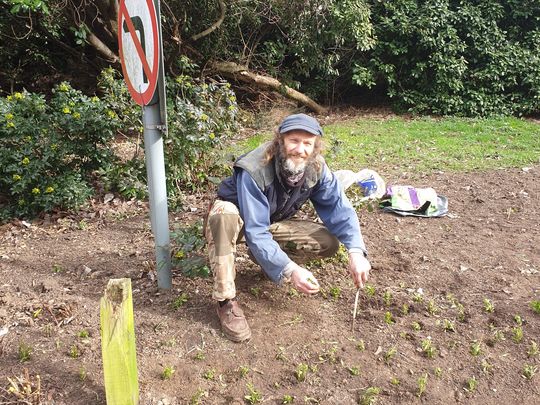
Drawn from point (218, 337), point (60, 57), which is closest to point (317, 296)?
point (218, 337)

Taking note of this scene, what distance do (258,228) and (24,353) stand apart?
55.3 inches

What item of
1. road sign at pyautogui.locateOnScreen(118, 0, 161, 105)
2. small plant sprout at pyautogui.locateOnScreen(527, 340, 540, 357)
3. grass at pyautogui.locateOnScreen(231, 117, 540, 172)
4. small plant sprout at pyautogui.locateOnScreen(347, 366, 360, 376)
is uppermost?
road sign at pyautogui.locateOnScreen(118, 0, 161, 105)

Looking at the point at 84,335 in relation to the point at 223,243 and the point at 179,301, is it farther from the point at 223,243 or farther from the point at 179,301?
the point at 223,243

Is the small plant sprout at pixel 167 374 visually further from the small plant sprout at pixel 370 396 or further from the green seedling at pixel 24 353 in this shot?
the small plant sprout at pixel 370 396

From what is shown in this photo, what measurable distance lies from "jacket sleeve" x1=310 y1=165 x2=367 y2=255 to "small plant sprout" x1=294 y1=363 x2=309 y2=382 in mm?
822

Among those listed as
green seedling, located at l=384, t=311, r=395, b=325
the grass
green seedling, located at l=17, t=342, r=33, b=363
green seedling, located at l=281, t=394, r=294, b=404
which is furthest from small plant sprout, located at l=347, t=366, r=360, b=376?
the grass

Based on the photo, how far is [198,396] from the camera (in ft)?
7.68

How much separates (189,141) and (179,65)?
422 cm

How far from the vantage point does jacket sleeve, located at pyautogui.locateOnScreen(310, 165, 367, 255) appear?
305cm

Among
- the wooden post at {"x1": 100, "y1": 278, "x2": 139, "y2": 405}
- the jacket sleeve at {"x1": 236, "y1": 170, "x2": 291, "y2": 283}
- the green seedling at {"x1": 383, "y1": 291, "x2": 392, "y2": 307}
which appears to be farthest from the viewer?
the green seedling at {"x1": 383, "y1": 291, "x2": 392, "y2": 307}

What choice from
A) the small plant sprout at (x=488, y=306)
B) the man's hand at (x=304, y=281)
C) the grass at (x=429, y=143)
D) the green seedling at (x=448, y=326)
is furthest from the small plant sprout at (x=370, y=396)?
the grass at (x=429, y=143)

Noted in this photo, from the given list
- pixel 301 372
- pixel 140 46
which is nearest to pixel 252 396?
pixel 301 372

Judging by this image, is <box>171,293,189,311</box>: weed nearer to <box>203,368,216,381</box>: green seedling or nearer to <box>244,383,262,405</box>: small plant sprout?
<box>203,368,216,381</box>: green seedling

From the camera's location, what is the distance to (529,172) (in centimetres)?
613
